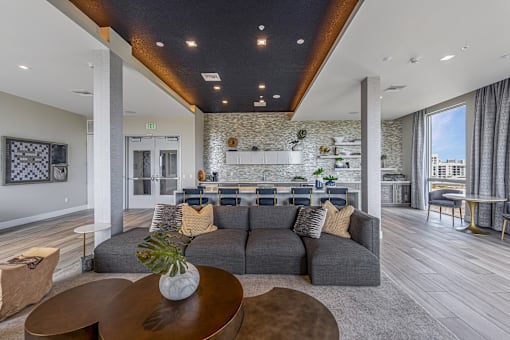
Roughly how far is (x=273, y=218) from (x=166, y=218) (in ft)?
5.27

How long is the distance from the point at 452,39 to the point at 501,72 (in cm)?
223

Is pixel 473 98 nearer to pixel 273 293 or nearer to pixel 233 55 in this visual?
pixel 233 55

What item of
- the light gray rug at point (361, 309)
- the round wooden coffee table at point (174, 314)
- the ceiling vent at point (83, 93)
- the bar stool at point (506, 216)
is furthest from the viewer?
the ceiling vent at point (83, 93)

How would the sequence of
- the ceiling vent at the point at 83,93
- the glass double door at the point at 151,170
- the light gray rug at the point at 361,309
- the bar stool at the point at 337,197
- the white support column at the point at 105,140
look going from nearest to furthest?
1. the light gray rug at the point at 361,309
2. the white support column at the point at 105,140
3. the ceiling vent at the point at 83,93
4. the bar stool at the point at 337,197
5. the glass double door at the point at 151,170

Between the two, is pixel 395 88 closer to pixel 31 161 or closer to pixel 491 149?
pixel 491 149

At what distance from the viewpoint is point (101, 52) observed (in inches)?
126

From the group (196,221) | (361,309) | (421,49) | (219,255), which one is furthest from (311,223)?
(421,49)

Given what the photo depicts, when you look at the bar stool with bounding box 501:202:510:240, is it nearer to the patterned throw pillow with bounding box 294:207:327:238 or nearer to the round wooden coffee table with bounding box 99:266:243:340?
the patterned throw pillow with bounding box 294:207:327:238

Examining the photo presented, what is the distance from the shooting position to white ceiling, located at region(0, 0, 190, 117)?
2.47 meters

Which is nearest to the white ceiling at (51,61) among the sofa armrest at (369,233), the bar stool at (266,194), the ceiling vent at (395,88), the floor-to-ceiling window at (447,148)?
the bar stool at (266,194)

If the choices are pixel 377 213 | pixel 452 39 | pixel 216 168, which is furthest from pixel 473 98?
pixel 216 168

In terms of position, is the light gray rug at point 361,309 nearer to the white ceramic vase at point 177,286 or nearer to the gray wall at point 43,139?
the white ceramic vase at point 177,286

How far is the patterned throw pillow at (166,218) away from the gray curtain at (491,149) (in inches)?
250

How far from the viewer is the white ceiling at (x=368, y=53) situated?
2443 mm
